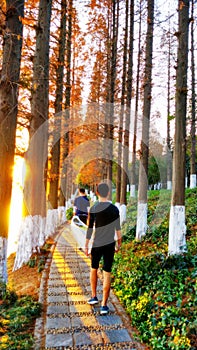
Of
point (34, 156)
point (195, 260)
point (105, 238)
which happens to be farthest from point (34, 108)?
point (195, 260)

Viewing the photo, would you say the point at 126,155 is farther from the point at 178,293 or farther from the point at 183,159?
the point at 178,293

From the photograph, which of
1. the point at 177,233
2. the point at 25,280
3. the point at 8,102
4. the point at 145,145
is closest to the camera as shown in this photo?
the point at 8,102

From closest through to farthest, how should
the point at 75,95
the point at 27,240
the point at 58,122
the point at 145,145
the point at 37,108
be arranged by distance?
the point at 27,240 < the point at 37,108 < the point at 145,145 < the point at 58,122 < the point at 75,95

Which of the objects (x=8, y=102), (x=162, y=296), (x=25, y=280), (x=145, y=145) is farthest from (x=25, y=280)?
(x=145, y=145)

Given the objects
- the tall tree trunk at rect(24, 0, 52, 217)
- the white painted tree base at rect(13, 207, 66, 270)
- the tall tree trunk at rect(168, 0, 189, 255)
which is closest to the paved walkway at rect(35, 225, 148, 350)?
the white painted tree base at rect(13, 207, 66, 270)

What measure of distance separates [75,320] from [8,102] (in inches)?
166

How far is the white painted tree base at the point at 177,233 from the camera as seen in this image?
258 inches

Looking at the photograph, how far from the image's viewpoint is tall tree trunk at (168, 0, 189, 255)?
21.9 ft

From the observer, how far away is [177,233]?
665cm

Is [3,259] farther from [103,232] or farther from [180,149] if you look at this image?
[180,149]

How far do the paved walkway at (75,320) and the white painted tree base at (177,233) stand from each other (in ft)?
5.71

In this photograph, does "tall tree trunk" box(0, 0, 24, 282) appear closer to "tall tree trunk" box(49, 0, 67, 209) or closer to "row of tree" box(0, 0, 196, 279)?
"row of tree" box(0, 0, 196, 279)

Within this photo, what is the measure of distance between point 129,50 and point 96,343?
41.4ft

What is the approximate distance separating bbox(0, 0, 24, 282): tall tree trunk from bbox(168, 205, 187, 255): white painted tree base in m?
3.59
